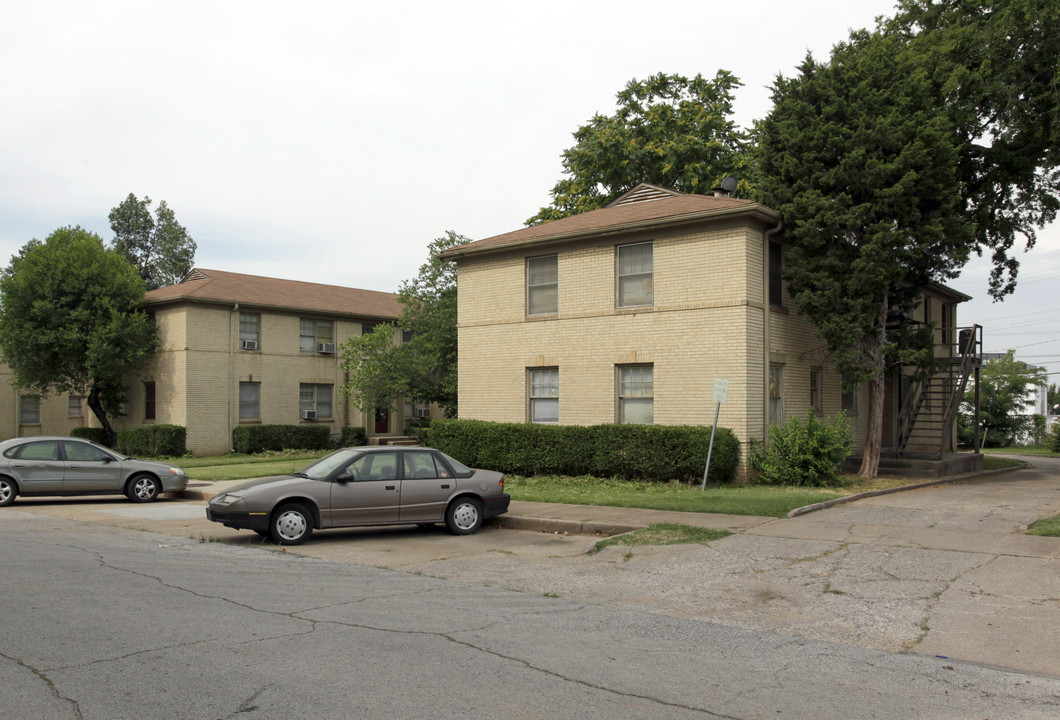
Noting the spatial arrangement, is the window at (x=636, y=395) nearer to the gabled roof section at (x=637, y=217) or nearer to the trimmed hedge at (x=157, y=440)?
the gabled roof section at (x=637, y=217)

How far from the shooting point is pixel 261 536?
486 inches

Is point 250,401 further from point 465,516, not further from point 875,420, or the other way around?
point 875,420

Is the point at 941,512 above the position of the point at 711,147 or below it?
below

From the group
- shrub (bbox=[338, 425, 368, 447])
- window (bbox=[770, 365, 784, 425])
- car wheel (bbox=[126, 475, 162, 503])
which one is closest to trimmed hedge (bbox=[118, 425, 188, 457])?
shrub (bbox=[338, 425, 368, 447])

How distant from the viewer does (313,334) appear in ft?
115

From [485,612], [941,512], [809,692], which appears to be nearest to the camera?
[809,692]

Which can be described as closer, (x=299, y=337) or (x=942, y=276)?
(x=942, y=276)

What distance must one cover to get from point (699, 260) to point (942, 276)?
6.14 meters

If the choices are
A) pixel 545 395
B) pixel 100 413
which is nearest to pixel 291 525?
pixel 545 395

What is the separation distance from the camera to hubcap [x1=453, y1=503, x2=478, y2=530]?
1262cm

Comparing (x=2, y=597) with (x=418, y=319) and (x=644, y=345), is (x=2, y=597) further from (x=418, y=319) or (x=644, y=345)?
(x=418, y=319)

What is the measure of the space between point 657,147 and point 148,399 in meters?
22.4

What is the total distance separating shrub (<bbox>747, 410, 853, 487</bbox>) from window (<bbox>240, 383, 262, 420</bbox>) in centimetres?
2211

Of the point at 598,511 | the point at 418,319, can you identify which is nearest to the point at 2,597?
the point at 598,511
